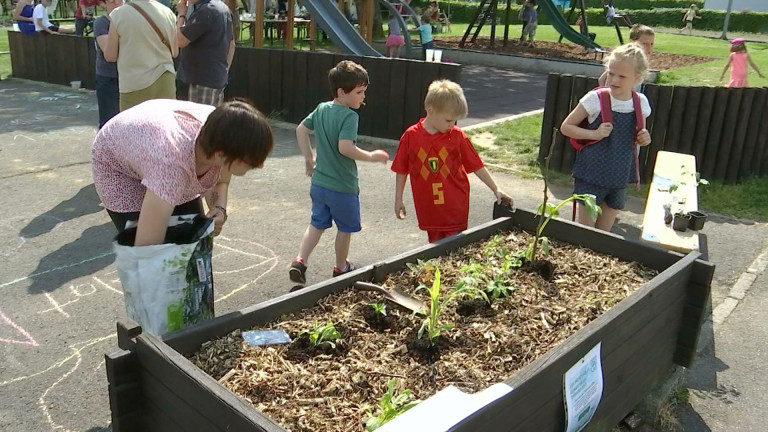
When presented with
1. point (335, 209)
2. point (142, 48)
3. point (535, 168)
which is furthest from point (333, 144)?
point (535, 168)

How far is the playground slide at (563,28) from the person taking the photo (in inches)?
777

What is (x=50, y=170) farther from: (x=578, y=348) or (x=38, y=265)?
(x=578, y=348)

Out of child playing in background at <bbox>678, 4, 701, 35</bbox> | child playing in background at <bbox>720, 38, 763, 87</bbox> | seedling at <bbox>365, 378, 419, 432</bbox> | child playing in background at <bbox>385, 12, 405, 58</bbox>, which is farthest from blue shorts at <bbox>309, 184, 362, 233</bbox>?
child playing in background at <bbox>678, 4, 701, 35</bbox>

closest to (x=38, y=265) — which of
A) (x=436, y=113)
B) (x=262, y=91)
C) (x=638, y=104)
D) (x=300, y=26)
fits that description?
(x=436, y=113)

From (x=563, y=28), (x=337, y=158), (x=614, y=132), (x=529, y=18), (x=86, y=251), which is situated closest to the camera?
(x=337, y=158)

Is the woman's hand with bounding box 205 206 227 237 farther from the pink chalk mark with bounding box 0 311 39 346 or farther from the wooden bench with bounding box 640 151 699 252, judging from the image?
the wooden bench with bounding box 640 151 699 252

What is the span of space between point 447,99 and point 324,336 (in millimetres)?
1736

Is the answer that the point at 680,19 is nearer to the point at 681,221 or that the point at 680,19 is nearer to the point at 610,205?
the point at 610,205

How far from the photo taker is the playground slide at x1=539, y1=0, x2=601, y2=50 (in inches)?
777

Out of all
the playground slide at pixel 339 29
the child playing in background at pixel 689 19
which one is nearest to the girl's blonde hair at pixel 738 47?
the playground slide at pixel 339 29

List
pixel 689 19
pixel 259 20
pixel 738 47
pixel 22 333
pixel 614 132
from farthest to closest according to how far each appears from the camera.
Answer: pixel 689 19 < pixel 259 20 < pixel 738 47 < pixel 614 132 < pixel 22 333

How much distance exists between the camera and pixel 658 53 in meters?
21.9

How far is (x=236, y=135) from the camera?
2395mm

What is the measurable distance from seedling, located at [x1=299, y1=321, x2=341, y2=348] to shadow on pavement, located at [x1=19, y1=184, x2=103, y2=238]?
3546 mm
